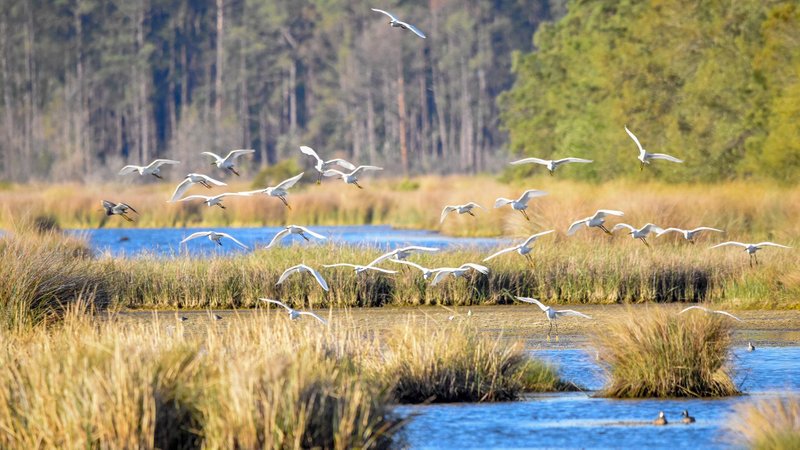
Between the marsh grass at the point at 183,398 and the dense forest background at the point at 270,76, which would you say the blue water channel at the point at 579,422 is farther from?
the dense forest background at the point at 270,76

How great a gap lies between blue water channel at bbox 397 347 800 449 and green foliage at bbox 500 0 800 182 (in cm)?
2413

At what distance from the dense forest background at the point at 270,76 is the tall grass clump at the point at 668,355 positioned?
6451 cm

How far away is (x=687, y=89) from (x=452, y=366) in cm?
3086

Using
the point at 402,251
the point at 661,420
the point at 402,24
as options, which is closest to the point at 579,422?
the point at 661,420

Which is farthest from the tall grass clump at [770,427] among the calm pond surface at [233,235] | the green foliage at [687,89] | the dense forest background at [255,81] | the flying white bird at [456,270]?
the dense forest background at [255,81]

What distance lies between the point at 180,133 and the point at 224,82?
9.31 meters

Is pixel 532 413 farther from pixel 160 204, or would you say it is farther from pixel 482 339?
pixel 160 204

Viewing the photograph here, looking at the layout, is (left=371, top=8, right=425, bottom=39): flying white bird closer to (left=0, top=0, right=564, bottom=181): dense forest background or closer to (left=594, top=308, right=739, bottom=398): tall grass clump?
(left=594, top=308, right=739, bottom=398): tall grass clump

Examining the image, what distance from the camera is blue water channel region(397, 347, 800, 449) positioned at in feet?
36.7

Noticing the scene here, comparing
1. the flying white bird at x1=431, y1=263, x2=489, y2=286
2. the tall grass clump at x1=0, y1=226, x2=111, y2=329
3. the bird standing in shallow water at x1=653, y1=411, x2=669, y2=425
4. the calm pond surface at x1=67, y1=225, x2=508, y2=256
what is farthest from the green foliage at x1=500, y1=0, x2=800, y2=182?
the bird standing in shallow water at x1=653, y1=411, x2=669, y2=425

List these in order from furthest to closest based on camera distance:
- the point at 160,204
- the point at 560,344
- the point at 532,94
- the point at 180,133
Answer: the point at 180,133 < the point at 532,94 < the point at 160,204 < the point at 560,344

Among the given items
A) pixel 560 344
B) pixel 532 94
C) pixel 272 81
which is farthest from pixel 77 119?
pixel 560 344

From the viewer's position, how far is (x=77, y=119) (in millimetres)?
80375

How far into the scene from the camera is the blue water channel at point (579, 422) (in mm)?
11180
